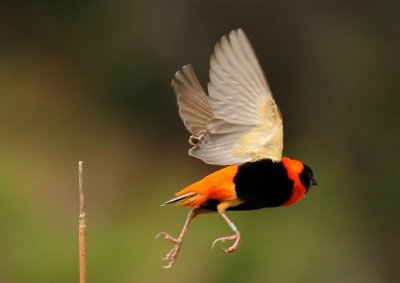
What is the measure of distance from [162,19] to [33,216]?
150 cm

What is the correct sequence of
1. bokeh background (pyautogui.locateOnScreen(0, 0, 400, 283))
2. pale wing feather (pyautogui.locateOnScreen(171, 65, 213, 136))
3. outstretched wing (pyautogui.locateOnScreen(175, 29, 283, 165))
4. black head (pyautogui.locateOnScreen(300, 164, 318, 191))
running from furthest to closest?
bokeh background (pyautogui.locateOnScreen(0, 0, 400, 283)), pale wing feather (pyautogui.locateOnScreen(171, 65, 213, 136)), black head (pyautogui.locateOnScreen(300, 164, 318, 191)), outstretched wing (pyautogui.locateOnScreen(175, 29, 283, 165))

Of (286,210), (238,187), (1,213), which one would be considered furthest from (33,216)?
(238,187)

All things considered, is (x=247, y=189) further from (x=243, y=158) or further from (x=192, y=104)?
(x=192, y=104)

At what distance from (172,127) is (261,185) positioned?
391 centimetres

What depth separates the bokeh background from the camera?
17.3 ft

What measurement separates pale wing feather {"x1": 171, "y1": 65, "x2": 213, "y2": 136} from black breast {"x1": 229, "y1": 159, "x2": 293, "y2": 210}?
392mm

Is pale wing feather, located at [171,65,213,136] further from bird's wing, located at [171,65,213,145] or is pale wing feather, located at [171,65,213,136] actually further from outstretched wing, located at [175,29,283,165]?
outstretched wing, located at [175,29,283,165]

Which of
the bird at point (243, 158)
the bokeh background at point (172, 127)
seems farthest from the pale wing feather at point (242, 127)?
the bokeh background at point (172, 127)

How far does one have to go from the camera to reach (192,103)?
279 cm

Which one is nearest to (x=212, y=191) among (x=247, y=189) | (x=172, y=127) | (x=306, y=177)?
(x=247, y=189)

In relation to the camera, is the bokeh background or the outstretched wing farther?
the bokeh background

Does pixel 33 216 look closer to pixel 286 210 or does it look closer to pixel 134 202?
pixel 134 202

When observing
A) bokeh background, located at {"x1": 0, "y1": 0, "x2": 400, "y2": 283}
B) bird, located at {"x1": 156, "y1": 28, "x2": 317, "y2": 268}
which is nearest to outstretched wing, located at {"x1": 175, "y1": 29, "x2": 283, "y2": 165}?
bird, located at {"x1": 156, "y1": 28, "x2": 317, "y2": 268}

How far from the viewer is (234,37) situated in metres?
2.20
